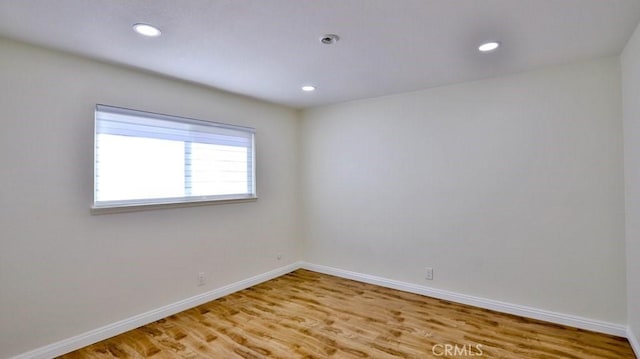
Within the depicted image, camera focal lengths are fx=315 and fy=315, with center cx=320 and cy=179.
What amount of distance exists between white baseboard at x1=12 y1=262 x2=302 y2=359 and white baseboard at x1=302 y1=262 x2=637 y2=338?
133 centimetres

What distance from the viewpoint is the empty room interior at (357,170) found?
83.7 inches

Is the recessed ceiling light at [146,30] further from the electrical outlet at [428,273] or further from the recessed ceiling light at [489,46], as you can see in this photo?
the electrical outlet at [428,273]

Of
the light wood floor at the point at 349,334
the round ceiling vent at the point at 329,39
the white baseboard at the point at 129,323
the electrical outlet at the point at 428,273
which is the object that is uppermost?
the round ceiling vent at the point at 329,39

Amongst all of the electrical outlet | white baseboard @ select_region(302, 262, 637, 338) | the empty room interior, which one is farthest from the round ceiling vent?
white baseboard @ select_region(302, 262, 637, 338)

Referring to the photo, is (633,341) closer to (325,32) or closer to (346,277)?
(346,277)

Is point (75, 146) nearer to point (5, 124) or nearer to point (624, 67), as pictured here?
point (5, 124)

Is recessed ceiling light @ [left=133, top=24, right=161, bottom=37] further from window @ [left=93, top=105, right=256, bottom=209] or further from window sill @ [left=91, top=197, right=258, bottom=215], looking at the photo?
Result: window sill @ [left=91, top=197, right=258, bottom=215]

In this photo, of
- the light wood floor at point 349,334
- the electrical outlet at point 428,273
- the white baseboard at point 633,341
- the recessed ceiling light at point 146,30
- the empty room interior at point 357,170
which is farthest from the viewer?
the electrical outlet at point 428,273

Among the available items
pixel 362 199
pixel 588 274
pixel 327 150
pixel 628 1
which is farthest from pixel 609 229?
pixel 327 150

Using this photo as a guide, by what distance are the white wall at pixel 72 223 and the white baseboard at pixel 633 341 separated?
11.9 ft

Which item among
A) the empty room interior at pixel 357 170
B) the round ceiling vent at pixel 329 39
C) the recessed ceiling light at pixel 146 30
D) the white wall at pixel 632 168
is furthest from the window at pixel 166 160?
the white wall at pixel 632 168

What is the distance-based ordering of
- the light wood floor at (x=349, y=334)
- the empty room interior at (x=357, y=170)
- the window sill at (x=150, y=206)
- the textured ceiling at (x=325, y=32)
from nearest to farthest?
the textured ceiling at (x=325, y=32), the empty room interior at (x=357, y=170), the light wood floor at (x=349, y=334), the window sill at (x=150, y=206)

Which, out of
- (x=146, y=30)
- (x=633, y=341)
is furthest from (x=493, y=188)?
(x=146, y=30)

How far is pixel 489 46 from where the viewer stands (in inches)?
92.8
